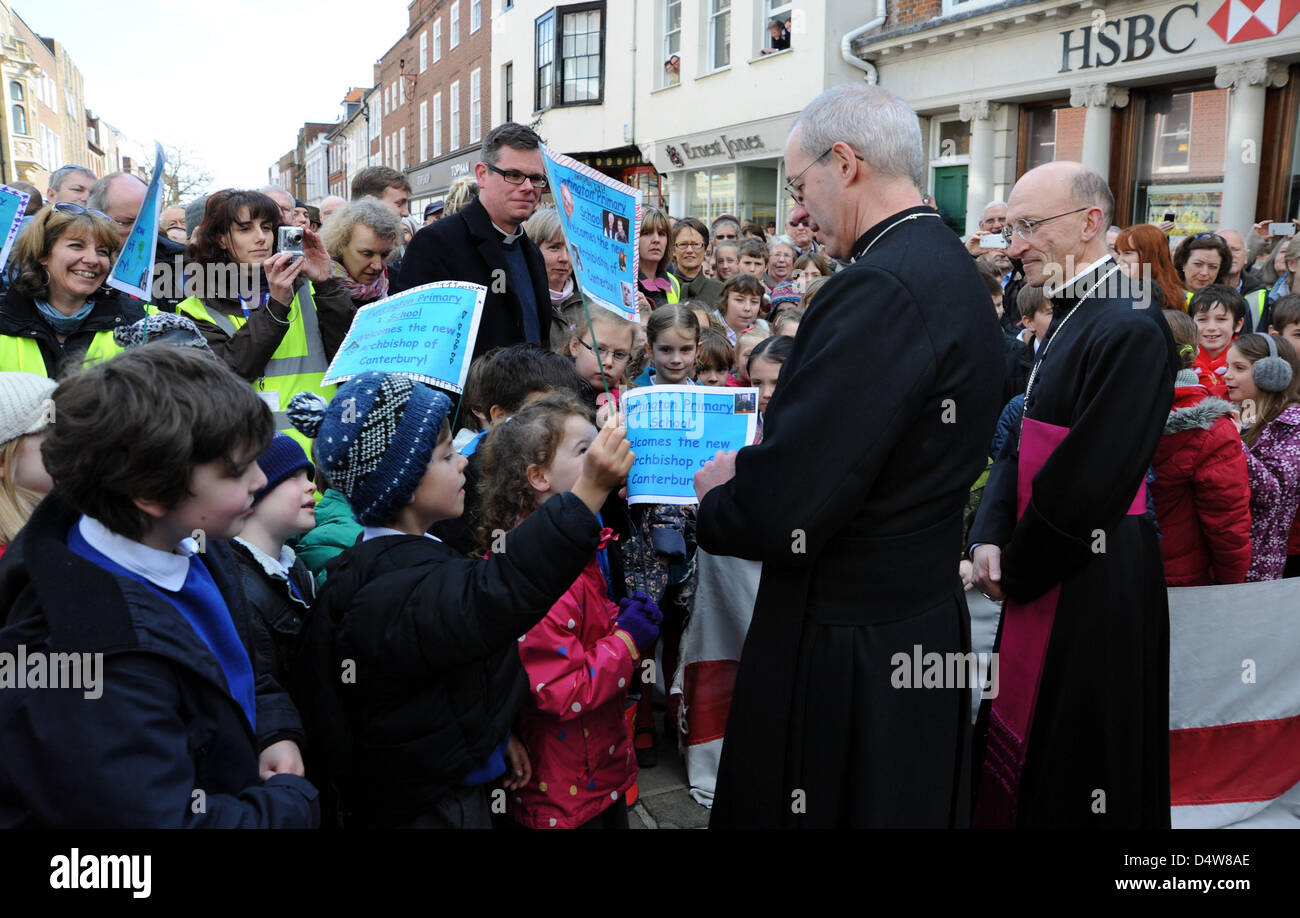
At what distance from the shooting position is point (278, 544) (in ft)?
7.89

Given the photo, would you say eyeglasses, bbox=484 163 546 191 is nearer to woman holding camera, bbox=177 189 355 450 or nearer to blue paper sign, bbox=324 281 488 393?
woman holding camera, bbox=177 189 355 450

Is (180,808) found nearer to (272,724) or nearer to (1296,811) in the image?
(272,724)

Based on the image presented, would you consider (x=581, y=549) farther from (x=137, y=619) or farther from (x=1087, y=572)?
(x=1087, y=572)

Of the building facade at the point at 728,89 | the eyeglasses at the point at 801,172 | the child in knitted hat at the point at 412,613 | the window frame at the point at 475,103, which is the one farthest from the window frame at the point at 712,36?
the child in knitted hat at the point at 412,613

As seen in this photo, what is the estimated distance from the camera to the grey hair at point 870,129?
2004mm

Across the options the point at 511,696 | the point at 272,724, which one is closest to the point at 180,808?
the point at 272,724

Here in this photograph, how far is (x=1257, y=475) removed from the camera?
3725mm

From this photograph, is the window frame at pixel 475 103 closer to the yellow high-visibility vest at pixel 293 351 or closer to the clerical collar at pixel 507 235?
the clerical collar at pixel 507 235

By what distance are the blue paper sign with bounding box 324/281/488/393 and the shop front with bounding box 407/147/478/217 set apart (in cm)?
2558

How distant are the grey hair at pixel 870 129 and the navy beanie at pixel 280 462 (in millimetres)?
1447

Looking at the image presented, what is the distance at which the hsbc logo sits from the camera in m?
8.84

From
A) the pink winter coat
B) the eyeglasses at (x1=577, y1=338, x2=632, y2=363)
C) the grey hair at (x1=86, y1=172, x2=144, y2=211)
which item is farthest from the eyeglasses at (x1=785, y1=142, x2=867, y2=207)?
the grey hair at (x1=86, y1=172, x2=144, y2=211)

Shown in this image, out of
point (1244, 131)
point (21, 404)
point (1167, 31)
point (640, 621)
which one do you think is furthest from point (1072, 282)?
point (1167, 31)

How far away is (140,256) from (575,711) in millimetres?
2303
